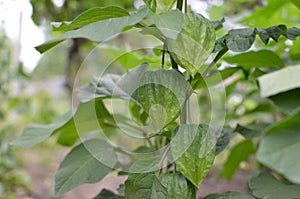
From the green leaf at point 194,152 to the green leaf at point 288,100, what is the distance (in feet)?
0.37

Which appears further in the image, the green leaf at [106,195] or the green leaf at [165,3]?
the green leaf at [106,195]

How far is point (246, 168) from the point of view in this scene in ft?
6.00

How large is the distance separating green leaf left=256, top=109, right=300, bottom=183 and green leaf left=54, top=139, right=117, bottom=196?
375mm

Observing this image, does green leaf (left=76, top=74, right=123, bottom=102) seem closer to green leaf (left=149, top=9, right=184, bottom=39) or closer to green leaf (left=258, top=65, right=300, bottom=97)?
green leaf (left=149, top=9, right=184, bottom=39)

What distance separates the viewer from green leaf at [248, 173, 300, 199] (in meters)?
0.56

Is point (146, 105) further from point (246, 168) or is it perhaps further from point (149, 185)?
point (246, 168)

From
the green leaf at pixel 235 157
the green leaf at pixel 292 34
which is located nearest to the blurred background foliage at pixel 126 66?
the green leaf at pixel 235 157

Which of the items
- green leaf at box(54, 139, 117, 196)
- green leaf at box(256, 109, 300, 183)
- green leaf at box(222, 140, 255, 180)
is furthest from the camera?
green leaf at box(222, 140, 255, 180)

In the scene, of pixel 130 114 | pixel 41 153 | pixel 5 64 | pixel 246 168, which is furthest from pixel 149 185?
pixel 41 153

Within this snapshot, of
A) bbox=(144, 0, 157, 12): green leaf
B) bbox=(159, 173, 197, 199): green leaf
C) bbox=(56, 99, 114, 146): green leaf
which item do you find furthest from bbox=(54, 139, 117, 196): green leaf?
bbox=(144, 0, 157, 12): green leaf

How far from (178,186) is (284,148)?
204mm

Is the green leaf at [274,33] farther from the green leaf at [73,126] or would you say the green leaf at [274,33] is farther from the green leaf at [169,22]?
the green leaf at [73,126]

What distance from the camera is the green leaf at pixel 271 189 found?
1.82 ft

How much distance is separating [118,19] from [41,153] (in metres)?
2.34
